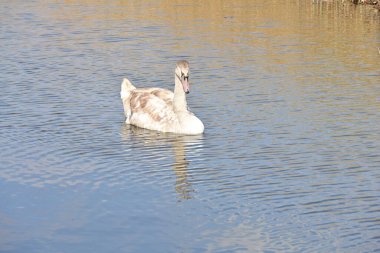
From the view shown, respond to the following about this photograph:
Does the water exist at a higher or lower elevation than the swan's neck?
lower

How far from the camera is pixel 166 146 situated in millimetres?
18422

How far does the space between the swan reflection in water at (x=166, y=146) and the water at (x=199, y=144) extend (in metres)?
0.05

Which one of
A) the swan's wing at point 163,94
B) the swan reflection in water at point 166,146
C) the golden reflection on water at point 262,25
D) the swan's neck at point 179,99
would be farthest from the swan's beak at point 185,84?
the golden reflection on water at point 262,25

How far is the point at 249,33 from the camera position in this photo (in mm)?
32875

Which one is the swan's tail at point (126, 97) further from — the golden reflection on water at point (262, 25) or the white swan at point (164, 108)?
the golden reflection on water at point (262, 25)

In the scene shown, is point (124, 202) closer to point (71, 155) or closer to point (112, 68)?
point (71, 155)

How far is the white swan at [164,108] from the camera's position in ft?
63.4

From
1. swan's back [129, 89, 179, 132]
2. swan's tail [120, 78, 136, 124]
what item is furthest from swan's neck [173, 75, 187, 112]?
swan's tail [120, 78, 136, 124]

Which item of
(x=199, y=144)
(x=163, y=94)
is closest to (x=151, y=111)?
(x=163, y=94)

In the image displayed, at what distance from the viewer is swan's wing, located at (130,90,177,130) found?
19875 millimetres

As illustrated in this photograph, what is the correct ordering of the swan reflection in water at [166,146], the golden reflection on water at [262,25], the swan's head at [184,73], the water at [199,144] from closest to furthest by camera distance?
the water at [199,144] → the swan reflection in water at [166,146] → the swan's head at [184,73] → the golden reflection on water at [262,25]

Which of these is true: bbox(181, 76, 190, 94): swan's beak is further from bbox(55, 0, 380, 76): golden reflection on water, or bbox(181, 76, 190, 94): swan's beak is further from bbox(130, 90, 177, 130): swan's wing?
bbox(55, 0, 380, 76): golden reflection on water

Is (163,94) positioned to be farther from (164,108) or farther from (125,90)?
(125,90)

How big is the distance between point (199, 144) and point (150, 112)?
88.7 inches
